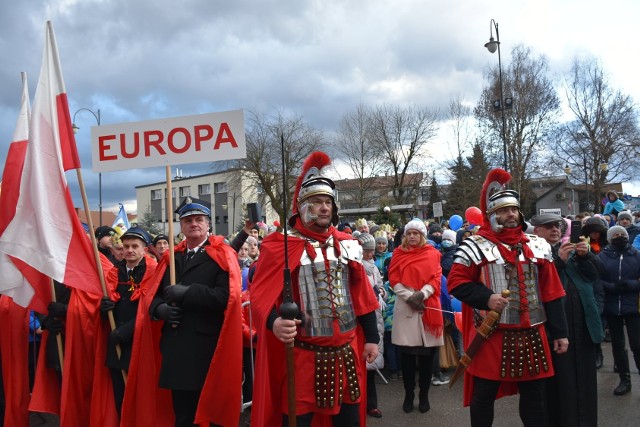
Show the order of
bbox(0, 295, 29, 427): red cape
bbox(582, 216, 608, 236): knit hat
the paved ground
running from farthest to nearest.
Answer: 1. bbox(582, 216, 608, 236): knit hat
2. the paved ground
3. bbox(0, 295, 29, 427): red cape

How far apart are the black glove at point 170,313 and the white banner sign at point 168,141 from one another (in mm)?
1129

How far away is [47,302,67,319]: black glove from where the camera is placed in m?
4.17

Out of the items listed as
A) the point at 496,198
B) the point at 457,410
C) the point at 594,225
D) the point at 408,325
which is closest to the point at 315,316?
the point at 496,198

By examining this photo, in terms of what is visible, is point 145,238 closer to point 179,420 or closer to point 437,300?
point 179,420

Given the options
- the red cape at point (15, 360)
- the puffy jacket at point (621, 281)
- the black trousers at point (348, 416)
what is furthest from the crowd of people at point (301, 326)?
the puffy jacket at point (621, 281)

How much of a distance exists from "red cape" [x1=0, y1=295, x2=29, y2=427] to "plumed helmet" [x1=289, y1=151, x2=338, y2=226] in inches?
119

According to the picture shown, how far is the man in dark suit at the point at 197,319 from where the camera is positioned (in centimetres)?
358

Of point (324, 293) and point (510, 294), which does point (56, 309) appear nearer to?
point (324, 293)

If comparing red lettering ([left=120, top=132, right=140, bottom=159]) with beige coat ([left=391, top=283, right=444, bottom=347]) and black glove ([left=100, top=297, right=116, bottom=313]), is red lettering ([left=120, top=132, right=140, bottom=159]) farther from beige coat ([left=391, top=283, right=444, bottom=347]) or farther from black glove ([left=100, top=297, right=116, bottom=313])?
beige coat ([left=391, top=283, right=444, bottom=347])

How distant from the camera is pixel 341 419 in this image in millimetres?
3234

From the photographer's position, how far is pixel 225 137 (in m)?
3.85

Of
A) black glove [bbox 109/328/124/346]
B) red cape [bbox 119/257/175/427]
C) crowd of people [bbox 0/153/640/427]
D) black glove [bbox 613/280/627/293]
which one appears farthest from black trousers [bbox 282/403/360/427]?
black glove [bbox 613/280/627/293]

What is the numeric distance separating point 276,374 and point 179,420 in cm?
100

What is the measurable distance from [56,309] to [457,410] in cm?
399
